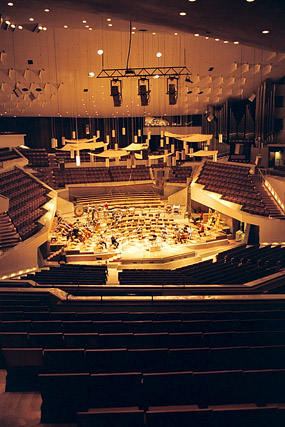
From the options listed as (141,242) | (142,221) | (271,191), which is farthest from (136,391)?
(142,221)

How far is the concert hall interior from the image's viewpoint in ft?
12.4

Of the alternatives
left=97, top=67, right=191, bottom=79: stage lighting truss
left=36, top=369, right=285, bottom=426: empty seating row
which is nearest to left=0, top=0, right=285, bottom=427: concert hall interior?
left=36, top=369, right=285, bottom=426: empty seating row

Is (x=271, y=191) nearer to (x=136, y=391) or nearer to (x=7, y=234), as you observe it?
(x=7, y=234)

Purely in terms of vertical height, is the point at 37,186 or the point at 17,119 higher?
the point at 17,119

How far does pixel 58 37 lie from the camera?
42.4 ft

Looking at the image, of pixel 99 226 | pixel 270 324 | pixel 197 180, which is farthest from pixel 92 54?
pixel 270 324

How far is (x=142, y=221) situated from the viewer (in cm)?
1994

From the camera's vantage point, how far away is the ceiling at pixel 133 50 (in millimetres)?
6141

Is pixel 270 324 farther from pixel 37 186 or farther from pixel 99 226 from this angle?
pixel 37 186

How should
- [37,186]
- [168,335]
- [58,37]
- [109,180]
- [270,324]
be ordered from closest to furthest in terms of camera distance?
[168,335], [270,324], [58,37], [37,186], [109,180]

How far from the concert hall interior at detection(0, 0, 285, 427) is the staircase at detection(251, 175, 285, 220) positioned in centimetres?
11

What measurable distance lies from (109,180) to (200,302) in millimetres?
20437

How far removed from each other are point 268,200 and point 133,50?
8.78m

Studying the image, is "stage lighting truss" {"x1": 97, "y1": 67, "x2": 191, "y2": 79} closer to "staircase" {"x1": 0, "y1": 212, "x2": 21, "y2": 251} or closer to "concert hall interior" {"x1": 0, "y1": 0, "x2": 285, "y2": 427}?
"concert hall interior" {"x1": 0, "y1": 0, "x2": 285, "y2": 427}
